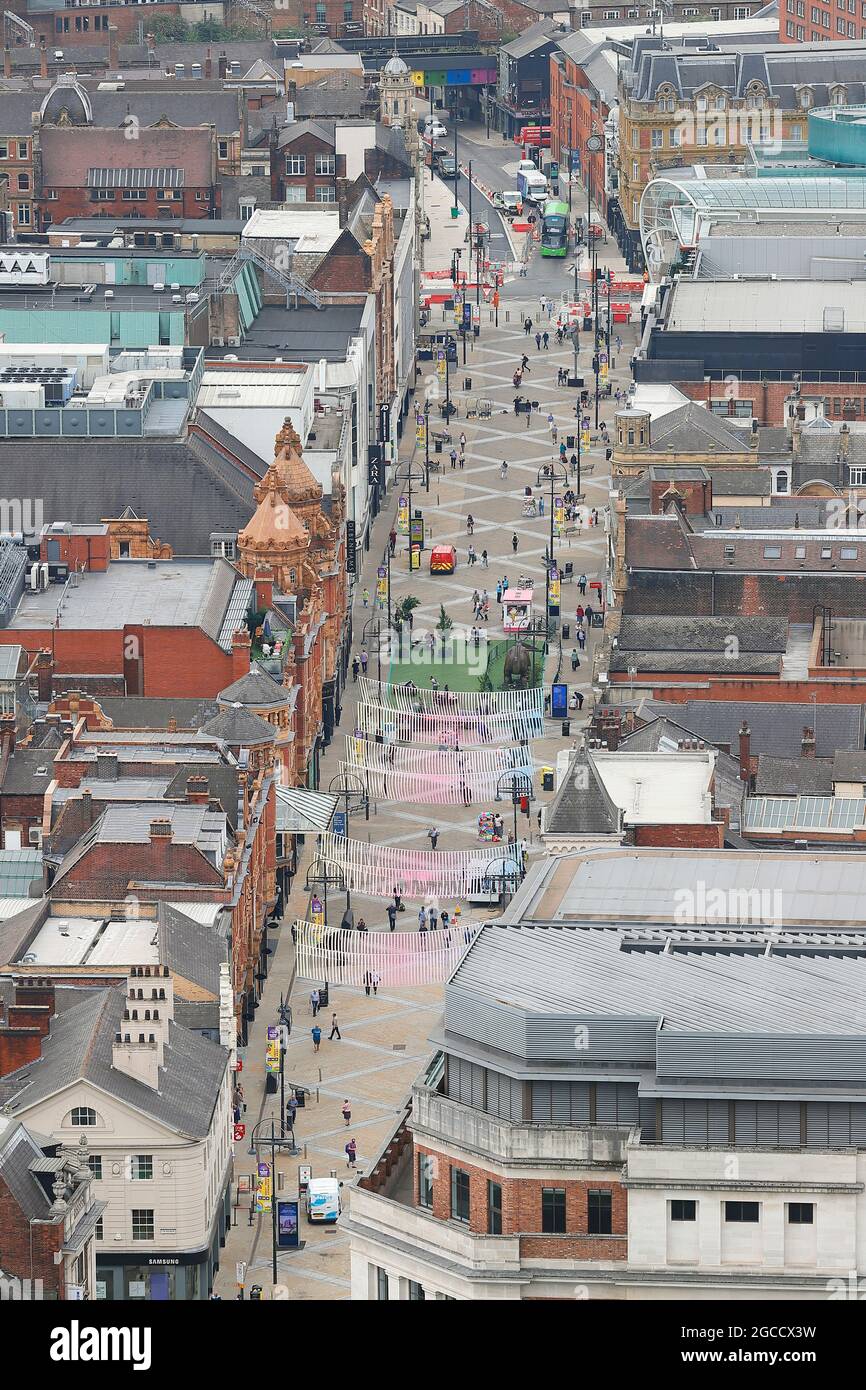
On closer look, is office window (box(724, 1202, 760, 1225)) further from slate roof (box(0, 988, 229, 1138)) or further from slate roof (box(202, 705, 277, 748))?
slate roof (box(202, 705, 277, 748))

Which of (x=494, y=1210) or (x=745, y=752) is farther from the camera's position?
(x=745, y=752)

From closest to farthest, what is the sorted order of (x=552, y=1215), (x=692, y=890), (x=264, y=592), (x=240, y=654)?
(x=552, y=1215) < (x=692, y=890) < (x=240, y=654) < (x=264, y=592)

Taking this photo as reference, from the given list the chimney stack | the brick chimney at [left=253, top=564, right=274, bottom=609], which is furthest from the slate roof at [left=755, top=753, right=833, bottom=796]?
the brick chimney at [left=253, top=564, right=274, bottom=609]

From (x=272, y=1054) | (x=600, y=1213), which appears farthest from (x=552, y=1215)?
(x=272, y=1054)

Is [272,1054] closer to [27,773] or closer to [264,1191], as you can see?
[264,1191]

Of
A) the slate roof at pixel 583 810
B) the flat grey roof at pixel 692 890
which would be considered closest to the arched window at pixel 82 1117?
the flat grey roof at pixel 692 890

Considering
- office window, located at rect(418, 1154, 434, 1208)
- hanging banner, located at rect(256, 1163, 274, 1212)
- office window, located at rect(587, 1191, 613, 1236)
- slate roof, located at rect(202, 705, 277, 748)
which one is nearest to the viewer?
office window, located at rect(587, 1191, 613, 1236)
